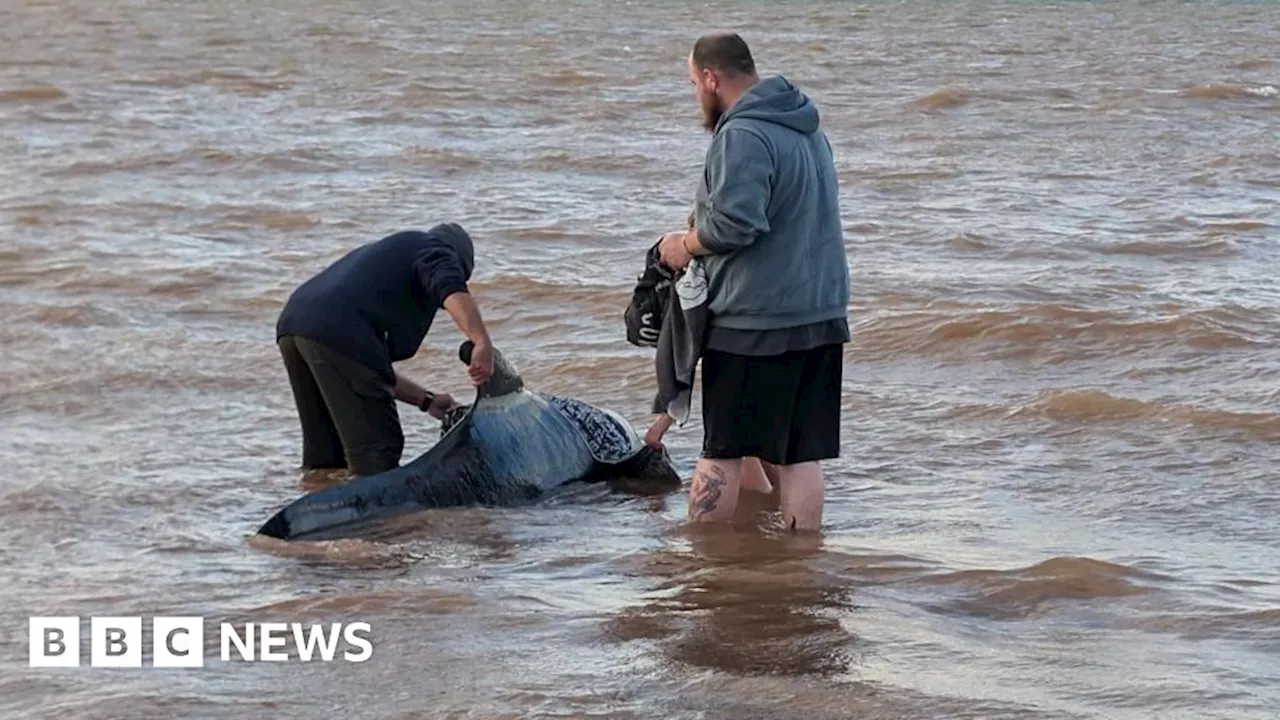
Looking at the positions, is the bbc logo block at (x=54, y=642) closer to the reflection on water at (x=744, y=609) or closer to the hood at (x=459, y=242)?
the reflection on water at (x=744, y=609)

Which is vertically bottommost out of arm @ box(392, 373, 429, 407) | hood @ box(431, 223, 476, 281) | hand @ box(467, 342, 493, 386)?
arm @ box(392, 373, 429, 407)

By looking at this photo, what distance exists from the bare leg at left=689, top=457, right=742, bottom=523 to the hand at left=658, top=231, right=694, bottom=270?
0.69 m

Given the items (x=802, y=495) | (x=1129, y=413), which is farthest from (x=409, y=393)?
(x=1129, y=413)

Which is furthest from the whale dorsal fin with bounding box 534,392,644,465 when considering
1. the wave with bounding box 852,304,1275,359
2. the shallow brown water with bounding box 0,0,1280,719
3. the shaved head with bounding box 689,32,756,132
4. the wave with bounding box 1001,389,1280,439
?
the wave with bounding box 852,304,1275,359

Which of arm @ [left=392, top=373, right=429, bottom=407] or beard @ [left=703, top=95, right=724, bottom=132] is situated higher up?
beard @ [left=703, top=95, right=724, bottom=132]

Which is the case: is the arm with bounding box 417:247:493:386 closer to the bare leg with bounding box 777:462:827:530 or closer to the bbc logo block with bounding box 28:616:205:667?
the bare leg with bounding box 777:462:827:530

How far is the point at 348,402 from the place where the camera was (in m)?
7.25

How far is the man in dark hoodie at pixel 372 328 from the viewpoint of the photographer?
705cm

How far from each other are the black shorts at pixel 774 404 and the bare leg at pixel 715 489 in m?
0.18

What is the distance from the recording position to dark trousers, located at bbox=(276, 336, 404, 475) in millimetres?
7152

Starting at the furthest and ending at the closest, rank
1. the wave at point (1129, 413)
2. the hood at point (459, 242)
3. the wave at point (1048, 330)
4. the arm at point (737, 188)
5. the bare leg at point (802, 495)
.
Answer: the wave at point (1048, 330) → the wave at point (1129, 413) → the hood at point (459, 242) → the bare leg at point (802, 495) → the arm at point (737, 188)

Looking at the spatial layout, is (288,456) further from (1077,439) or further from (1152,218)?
(1152,218)

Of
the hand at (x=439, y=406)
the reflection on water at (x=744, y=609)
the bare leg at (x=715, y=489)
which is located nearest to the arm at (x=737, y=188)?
the bare leg at (x=715, y=489)

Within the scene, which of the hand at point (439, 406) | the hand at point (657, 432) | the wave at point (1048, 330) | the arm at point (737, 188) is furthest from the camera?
the wave at point (1048, 330)
